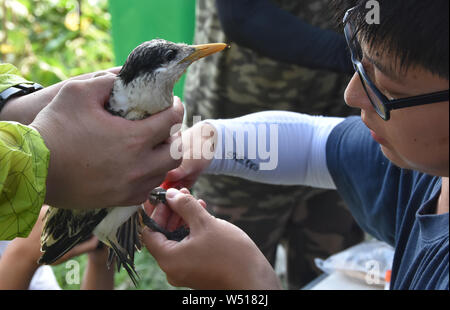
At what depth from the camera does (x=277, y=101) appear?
5.13 feet

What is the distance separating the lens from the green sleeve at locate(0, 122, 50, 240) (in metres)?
0.60

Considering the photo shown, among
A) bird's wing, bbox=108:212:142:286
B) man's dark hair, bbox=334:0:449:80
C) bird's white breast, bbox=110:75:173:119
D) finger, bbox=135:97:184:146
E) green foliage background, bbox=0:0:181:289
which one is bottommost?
green foliage background, bbox=0:0:181:289

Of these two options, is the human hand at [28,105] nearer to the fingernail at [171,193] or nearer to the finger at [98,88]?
the finger at [98,88]

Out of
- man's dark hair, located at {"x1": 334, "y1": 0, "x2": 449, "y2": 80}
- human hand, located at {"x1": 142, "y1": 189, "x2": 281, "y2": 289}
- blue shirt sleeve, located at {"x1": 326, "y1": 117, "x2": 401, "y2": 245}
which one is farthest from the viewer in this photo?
blue shirt sleeve, located at {"x1": 326, "y1": 117, "x2": 401, "y2": 245}

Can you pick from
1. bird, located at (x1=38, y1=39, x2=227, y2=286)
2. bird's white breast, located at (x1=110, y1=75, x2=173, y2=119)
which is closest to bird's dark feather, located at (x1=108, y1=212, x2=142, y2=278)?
bird, located at (x1=38, y1=39, x2=227, y2=286)

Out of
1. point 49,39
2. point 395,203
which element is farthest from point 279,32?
point 49,39

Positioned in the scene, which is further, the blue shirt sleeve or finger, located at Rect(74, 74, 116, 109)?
the blue shirt sleeve

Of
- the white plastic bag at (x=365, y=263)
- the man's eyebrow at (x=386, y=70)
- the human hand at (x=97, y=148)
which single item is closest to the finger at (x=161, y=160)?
the human hand at (x=97, y=148)

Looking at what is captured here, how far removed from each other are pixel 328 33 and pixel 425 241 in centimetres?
71

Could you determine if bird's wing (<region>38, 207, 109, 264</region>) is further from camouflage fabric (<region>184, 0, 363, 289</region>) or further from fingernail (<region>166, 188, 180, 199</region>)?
camouflage fabric (<region>184, 0, 363, 289</region>)

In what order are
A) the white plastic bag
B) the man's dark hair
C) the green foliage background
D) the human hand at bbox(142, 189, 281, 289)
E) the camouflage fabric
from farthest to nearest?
the green foliage background
the camouflage fabric
the white plastic bag
the human hand at bbox(142, 189, 281, 289)
the man's dark hair

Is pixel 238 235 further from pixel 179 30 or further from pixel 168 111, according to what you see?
pixel 179 30

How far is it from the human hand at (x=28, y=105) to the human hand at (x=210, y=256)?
0.26m

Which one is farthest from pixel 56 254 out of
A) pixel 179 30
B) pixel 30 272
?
pixel 179 30
